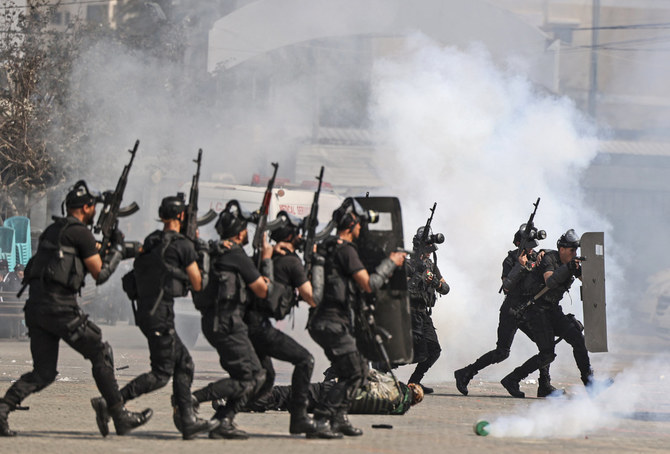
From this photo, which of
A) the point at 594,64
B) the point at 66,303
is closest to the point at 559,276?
the point at 66,303

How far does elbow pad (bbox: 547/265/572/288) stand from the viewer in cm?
1130

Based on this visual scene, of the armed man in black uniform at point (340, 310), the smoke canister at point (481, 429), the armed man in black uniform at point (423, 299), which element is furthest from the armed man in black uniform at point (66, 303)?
the armed man in black uniform at point (423, 299)

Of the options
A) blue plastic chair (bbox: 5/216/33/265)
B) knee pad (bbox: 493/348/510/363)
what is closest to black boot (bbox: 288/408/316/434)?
knee pad (bbox: 493/348/510/363)

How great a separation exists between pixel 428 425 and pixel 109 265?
2828 millimetres

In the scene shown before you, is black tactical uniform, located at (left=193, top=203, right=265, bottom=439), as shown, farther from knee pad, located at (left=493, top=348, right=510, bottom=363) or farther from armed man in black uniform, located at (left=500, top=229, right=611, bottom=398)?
knee pad, located at (left=493, top=348, right=510, bottom=363)

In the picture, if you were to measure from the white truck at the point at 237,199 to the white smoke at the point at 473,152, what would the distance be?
4.53 ft

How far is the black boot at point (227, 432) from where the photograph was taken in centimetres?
774

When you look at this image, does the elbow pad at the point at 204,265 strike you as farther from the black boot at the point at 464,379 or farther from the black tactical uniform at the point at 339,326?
the black boot at the point at 464,379

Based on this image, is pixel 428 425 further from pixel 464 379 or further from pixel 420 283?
pixel 420 283

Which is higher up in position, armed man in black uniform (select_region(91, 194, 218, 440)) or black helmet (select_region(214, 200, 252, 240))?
black helmet (select_region(214, 200, 252, 240))

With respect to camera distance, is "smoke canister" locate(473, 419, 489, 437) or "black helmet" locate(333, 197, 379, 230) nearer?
"black helmet" locate(333, 197, 379, 230)

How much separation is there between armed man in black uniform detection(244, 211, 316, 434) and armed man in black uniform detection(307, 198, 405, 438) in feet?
0.33

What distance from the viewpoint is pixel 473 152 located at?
59.5 ft

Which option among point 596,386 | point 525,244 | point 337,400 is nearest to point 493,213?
point 525,244
